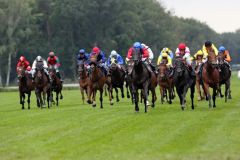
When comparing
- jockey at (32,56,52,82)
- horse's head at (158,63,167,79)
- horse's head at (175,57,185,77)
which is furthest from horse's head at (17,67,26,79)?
horse's head at (175,57,185,77)

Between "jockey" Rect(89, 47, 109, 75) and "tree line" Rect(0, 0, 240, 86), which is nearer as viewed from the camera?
"jockey" Rect(89, 47, 109, 75)

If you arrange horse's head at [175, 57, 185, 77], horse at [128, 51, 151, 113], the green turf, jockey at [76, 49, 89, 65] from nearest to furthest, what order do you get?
the green turf → horse at [128, 51, 151, 113] → horse's head at [175, 57, 185, 77] → jockey at [76, 49, 89, 65]

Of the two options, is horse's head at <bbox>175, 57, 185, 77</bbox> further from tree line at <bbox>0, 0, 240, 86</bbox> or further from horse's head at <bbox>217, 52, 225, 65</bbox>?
tree line at <bbox>0, 0, 240, 86</bbox>

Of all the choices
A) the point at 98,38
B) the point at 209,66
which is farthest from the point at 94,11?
the point at 209,66

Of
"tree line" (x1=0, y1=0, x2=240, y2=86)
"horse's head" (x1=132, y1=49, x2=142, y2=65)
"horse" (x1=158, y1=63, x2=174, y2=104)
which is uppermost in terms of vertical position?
"tree line" (x1=0, y1=0, x2=240, y2=86)

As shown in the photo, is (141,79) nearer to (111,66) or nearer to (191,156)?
(111,66)

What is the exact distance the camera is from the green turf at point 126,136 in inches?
541

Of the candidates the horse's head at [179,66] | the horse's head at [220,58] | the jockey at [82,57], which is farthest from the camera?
the jockey at [82,57]

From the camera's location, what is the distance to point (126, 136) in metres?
16.6

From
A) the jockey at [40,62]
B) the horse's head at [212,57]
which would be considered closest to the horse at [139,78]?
the horse's head at [212,57]

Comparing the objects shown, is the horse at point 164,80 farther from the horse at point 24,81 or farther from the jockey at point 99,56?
the horse at point 24,81

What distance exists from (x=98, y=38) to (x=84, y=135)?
282 ft

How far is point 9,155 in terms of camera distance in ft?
46.3

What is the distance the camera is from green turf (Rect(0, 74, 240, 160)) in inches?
541
